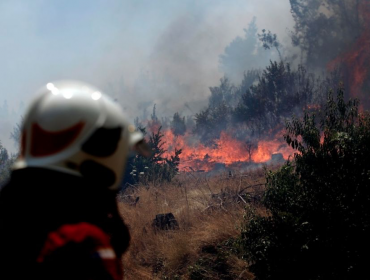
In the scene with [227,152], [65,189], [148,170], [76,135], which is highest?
[227,152]

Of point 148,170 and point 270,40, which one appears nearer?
point 148,170

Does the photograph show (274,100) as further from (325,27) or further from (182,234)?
(182,234)

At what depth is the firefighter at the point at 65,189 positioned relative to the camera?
1039 mm

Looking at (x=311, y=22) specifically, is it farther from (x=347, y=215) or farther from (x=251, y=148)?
(x=347, y=215)

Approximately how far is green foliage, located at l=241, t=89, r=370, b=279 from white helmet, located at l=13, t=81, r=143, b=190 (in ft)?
11.3

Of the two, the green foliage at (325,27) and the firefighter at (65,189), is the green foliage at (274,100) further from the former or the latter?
the firefighter at (65,189)

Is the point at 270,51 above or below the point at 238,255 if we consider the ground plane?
above

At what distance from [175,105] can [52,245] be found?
1942 inches

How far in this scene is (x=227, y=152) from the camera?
92.1 feet

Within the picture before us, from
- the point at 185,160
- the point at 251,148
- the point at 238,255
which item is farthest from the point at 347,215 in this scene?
the point at 185,160

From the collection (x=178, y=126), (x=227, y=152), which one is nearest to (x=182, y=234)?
(x=227, y=152)

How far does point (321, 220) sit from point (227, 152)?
23625 millimetres

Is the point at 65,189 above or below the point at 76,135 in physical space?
below

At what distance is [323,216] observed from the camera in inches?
177
